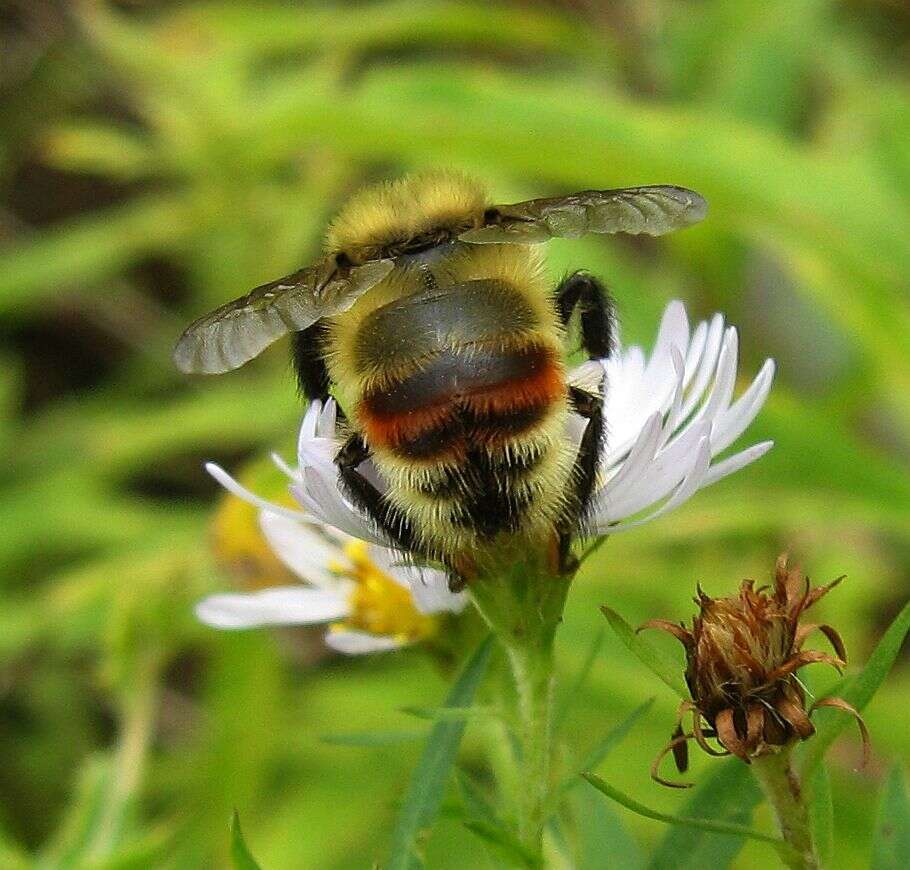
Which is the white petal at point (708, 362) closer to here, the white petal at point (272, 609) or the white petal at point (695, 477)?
the white petal at point (695, 477)

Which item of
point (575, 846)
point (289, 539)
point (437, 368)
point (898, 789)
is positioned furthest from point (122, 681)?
point (898, 789)

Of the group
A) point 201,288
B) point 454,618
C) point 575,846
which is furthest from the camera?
point 201,288

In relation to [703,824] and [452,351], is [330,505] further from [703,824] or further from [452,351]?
[703,824]

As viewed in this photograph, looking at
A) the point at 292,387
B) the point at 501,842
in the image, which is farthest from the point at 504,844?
the point at 292,387

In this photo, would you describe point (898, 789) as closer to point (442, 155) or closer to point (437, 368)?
point (437, 368)

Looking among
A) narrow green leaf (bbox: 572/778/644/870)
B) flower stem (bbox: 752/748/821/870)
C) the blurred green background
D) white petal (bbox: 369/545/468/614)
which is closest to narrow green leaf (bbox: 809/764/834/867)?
flower stem (bbox: 752/748/821/870)

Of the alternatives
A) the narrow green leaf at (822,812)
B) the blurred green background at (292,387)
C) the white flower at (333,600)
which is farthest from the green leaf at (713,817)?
the blurred green background at (292,387)
